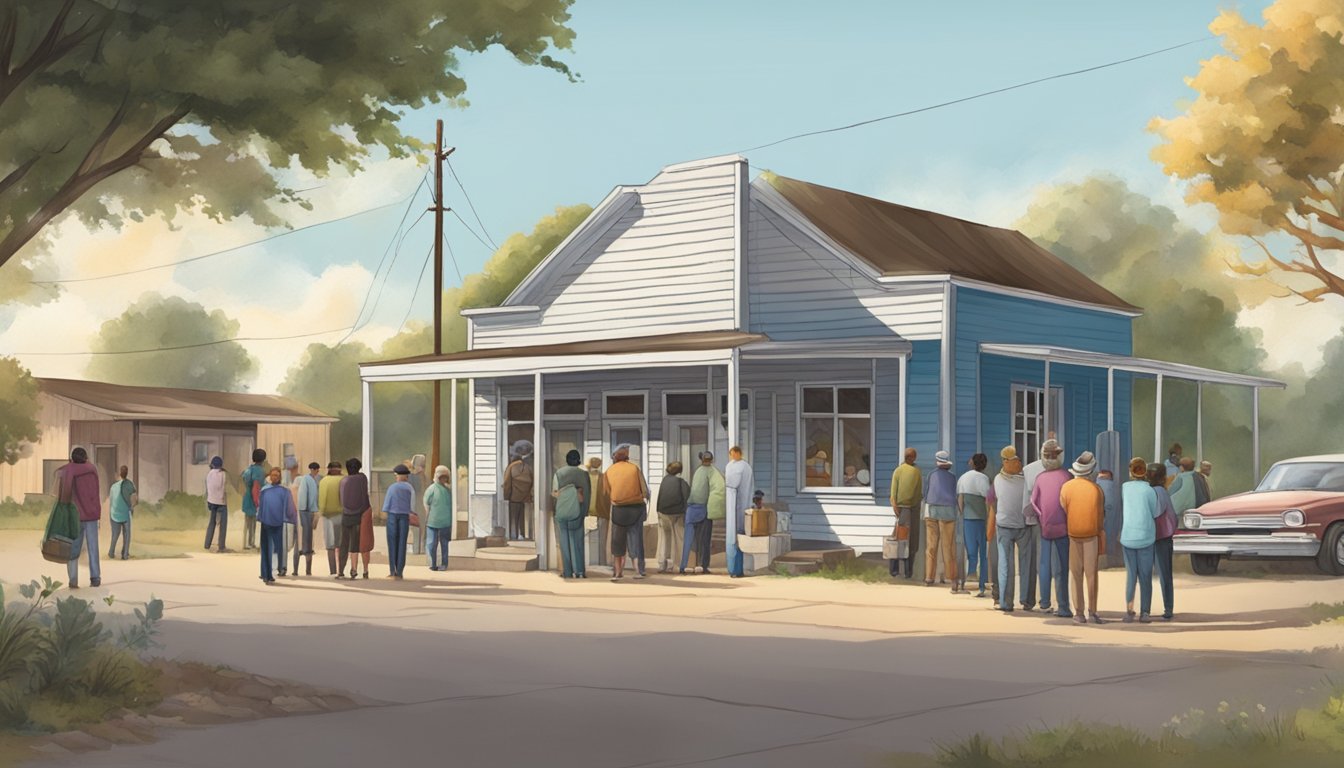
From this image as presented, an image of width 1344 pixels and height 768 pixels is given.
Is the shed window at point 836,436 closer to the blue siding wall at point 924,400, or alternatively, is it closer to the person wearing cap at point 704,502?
the blue siding wall at point 924,400

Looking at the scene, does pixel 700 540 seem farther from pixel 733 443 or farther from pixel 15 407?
pixel 15 407

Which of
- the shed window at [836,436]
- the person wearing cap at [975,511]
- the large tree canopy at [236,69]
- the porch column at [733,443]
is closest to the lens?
the large tree canopy at [236,69]

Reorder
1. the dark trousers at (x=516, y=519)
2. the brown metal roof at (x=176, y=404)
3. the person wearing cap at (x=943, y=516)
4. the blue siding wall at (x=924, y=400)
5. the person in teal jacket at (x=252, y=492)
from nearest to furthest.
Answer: the person wearing cap at (x=943, y=516) < the blue siding wall at (x=924, y=400) < the person in teal jacket at (x=252, y=492) < the dark trousers at (x=516, y=519) < the brown metal roof at (x=176, y=404)

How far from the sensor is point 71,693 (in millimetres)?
11477

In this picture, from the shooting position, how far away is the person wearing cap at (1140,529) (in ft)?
59.0

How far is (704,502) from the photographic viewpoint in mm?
25188

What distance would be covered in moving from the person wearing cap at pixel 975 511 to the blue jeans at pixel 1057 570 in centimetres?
247

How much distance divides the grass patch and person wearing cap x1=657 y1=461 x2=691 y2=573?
14631mm

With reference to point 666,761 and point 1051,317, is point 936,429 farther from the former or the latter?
point 666,761

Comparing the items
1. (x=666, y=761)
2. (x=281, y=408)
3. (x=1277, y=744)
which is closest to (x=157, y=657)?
(x=666, y=761)

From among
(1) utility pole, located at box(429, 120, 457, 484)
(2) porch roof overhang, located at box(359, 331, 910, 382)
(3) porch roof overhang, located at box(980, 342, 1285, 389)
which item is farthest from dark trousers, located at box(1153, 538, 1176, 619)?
(1) utility pole, located at box(429, 120, 457, 484)

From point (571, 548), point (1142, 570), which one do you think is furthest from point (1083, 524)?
point (571, 548)

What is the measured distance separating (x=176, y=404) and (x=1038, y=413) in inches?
1394

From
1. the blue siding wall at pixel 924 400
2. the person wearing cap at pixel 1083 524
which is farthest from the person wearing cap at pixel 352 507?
the person wearing cap at pixel 1083 524
